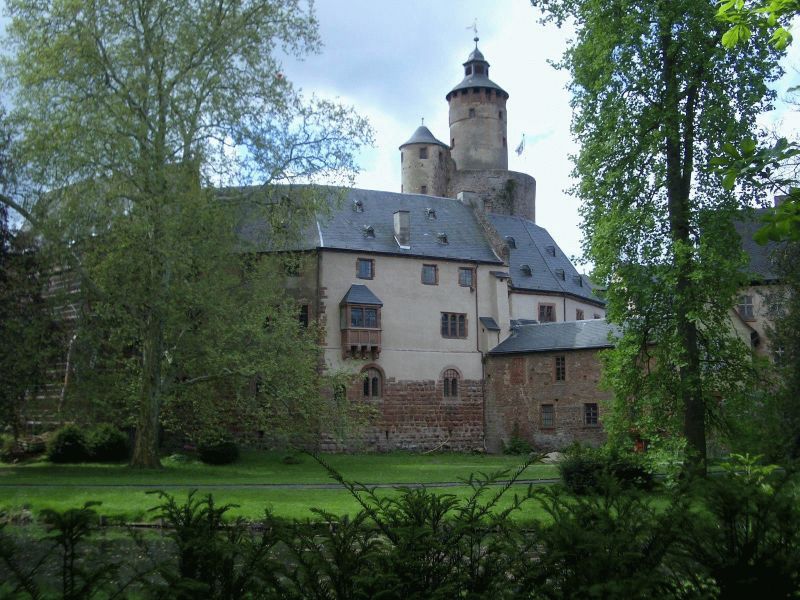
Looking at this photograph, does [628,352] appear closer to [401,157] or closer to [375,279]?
[375,279]

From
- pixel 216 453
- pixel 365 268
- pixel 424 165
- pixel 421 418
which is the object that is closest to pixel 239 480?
pixel 216 453

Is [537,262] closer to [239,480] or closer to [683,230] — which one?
[239,480]

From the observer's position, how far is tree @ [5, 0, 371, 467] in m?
24.3

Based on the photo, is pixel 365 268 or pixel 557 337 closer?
pixel 365 268

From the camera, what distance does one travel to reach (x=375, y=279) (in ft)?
136

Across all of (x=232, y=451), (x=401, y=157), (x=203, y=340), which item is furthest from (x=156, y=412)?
(x=401, y=157)

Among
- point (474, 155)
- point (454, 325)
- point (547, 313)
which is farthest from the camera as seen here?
point (474, 155)

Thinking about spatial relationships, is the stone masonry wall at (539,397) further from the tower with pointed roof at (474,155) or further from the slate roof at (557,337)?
the tower with pointed roof at (474,155)

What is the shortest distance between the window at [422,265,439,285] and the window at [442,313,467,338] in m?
1.76

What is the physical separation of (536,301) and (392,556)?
147 feet

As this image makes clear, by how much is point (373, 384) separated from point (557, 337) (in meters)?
9.19

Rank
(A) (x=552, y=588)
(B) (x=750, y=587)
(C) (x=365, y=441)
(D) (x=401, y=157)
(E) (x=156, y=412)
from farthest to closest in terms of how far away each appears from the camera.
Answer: (D) (x=401, y=157) < (C) (x=365, y=441) < (E) (x=156, y=412) < (B) (x=750, y=587) < (A) (x=552, y=588)

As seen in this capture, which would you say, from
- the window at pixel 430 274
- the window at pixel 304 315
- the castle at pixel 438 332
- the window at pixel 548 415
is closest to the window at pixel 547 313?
the castle at pixel 438 332

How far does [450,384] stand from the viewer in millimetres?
42531
